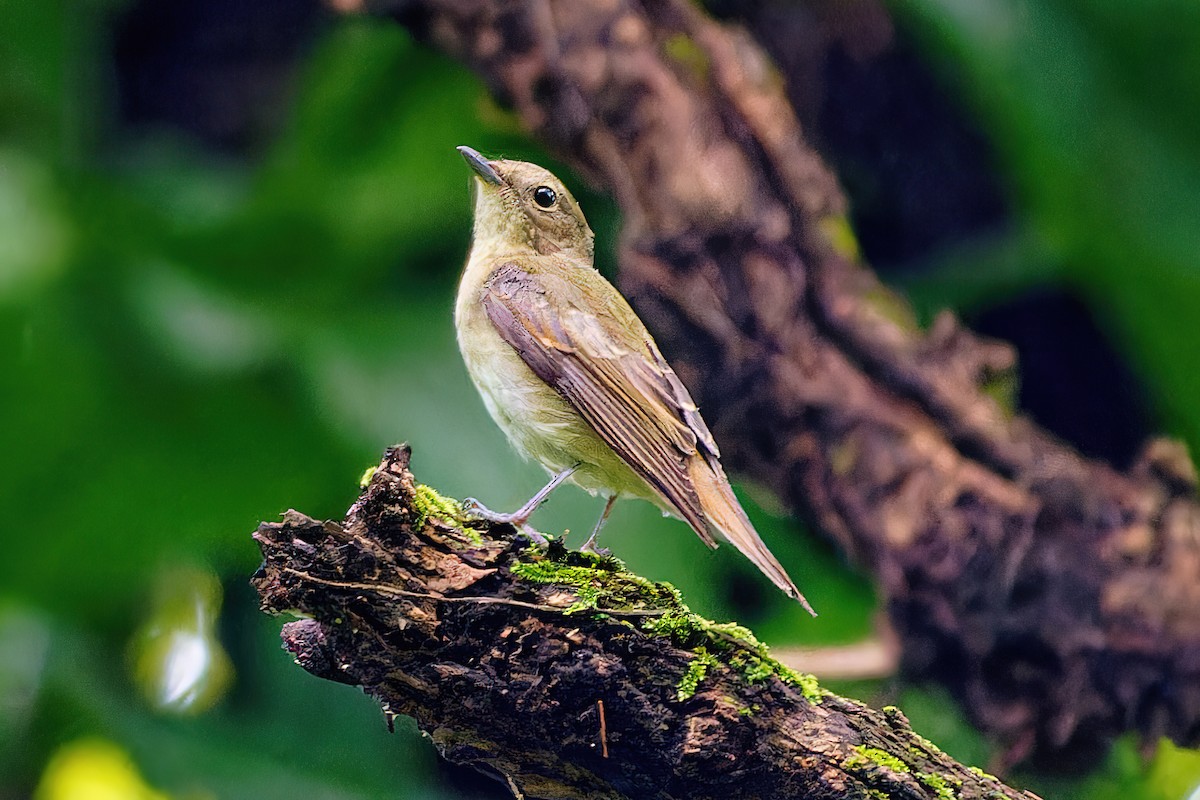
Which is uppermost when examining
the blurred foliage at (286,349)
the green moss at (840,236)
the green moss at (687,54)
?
the green moss at (687,54)

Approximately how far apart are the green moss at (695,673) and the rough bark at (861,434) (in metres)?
2.19

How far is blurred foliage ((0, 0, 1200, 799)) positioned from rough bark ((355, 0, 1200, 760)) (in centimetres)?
16

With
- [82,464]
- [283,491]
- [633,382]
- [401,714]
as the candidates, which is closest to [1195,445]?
[633,382]

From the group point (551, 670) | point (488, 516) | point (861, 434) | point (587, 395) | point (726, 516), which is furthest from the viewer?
point (861, 434)

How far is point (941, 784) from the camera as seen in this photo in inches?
68.6

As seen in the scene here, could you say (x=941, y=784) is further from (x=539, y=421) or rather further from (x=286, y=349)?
(x=286, y=349)

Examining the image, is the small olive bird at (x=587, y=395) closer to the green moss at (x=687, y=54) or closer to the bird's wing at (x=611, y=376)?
the bird's wing at (x=611, y=376)

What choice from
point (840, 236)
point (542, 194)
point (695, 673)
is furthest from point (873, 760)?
point (840, 236)

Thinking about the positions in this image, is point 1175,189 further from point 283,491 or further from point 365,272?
point 283,491

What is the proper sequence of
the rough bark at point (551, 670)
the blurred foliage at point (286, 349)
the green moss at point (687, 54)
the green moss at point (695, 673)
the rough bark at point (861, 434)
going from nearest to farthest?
→ 1. the rough bark at point (551, 670)
2. the green moss at point (695, 673)
3. the blurred foliage at point (286, 349)
4. the rough bark at point (861, 434)
5. the green moss at point (687, 54)

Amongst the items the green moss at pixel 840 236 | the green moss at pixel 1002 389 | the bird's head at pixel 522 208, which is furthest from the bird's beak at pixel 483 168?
the green moss at pixel 1002 389

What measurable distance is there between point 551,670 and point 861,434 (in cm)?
262

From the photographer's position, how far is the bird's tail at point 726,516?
1.88 m

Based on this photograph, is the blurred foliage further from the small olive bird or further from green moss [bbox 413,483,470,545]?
green moss [bbox 413,483,470,545]
